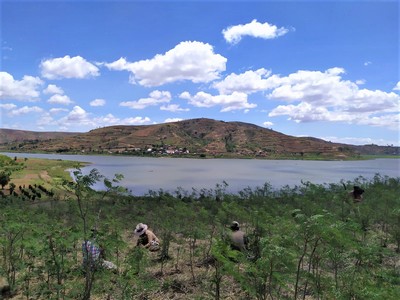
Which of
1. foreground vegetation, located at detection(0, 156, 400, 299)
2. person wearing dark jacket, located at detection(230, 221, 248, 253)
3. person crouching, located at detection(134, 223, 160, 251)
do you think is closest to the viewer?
foreground vegetation, located at detection(0, 156, 400, 299)

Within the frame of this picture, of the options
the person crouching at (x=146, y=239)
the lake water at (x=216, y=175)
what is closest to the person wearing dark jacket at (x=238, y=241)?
the person crouching at (x=146, y=239)

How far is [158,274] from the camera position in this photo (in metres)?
9.72

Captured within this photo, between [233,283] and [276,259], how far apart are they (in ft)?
12.7

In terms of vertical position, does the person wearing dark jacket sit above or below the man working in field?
below

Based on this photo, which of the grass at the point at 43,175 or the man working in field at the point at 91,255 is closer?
the man working in field at the point at 91,255

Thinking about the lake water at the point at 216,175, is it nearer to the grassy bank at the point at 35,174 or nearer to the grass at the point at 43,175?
the grass at the point at 43,175

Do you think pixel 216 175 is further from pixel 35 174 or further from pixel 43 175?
pixel 35 174

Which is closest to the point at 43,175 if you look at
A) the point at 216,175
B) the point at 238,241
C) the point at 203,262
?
the point at 216,175

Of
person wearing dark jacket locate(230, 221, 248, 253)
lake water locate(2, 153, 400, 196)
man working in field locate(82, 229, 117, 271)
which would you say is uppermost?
man working in field locate(82, 229, 117, 271)

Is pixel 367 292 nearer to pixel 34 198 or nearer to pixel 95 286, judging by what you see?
pixel 95 286

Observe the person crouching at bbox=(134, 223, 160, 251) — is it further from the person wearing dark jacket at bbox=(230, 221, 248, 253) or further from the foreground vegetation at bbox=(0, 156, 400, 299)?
the person wearing dark jacket at bbox=(230, 221, 248, 253)

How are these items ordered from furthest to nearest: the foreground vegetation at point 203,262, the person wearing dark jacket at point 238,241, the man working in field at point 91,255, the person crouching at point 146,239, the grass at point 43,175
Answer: the person crouching at point 146,239 < the person wearing dark jacket at point 238,241 < the grass at point 43,175 < the man working in field at point 91,255 < the foreground vegetation at point 203,262

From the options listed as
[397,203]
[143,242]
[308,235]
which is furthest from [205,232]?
[397,203]

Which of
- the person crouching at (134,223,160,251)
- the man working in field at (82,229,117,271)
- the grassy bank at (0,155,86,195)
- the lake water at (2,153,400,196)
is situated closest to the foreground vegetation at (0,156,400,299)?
the man working in field at (82,229,117,271)
